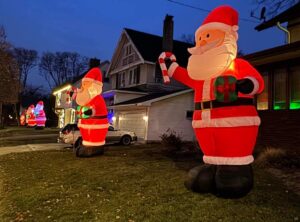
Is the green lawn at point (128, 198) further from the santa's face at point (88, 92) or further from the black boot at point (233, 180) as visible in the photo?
the santa's face at point (88, 92)

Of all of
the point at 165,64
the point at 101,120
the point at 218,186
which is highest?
the point at 165,64

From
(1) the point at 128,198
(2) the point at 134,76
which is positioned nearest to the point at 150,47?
(2) the point at 134,76

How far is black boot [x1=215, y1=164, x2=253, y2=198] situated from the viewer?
5297 millimetres

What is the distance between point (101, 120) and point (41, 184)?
142 inches

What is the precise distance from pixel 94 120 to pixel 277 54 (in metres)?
6.79

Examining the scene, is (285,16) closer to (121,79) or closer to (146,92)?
(146,92)

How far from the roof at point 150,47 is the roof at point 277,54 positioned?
15421 mm

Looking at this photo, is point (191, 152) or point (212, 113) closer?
point (212, 113)

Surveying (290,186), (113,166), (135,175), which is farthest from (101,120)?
(290,186)

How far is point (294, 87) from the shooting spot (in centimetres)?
1247

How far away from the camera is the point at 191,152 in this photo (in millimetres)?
13500

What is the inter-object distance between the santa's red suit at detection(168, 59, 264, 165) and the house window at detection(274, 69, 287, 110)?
7.99 metres

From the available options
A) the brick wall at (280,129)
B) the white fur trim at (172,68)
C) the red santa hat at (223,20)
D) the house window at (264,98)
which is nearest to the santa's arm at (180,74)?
the white fur trim at (172,68)

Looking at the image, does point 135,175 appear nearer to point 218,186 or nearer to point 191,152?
point 218,186
